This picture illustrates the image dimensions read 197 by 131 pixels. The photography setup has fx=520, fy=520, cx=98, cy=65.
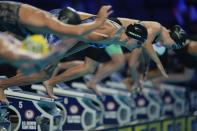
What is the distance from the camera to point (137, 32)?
630 centimetres

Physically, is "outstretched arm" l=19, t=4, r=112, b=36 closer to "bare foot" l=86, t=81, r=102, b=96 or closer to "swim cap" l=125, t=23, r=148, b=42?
"swim cap" l=125, t=23, r=148, b=42

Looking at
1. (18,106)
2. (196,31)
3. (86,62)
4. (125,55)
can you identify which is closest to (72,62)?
(86,62)

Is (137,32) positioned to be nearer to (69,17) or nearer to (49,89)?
Result: (69,17)

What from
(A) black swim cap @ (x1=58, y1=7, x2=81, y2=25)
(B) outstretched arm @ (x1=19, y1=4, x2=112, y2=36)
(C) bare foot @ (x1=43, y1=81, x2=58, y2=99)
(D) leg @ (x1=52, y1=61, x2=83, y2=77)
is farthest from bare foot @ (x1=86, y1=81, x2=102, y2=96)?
(B) outstretched arm @ (x1=19, y1=4, x2=112, y2=36)

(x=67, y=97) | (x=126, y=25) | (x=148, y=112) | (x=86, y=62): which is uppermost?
(x=126, y=25)

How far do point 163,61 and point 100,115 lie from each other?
1319 millimetres

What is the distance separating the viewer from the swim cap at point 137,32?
6.29 meters

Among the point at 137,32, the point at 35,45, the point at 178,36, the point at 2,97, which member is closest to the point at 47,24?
the point at 35,45

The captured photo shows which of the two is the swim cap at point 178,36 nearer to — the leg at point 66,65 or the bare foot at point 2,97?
the leg at point 66,65

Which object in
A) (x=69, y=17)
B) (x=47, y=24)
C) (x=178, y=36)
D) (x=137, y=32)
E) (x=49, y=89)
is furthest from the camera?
(x=178, y=36)

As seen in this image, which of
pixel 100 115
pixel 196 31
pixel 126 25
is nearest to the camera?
pixel 126 25

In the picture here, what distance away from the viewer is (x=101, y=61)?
819 cm

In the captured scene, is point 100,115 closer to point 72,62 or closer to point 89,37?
point 72,62

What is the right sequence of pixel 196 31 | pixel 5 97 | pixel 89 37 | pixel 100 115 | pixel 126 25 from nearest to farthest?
1. pixel 89 37
2. pixel 5 97
3. pixel 126 25
4. pixel 100 115
5. pixel 196 31
